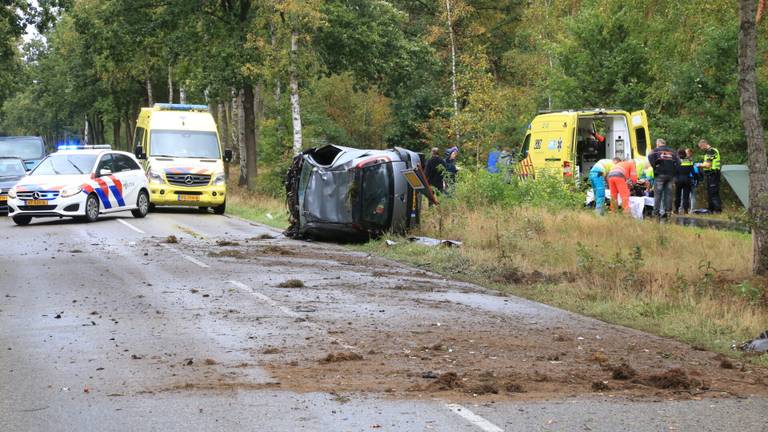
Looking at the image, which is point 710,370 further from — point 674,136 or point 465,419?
point 674,136

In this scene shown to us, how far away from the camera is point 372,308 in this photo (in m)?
11.9

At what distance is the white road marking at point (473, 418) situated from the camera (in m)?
6.58

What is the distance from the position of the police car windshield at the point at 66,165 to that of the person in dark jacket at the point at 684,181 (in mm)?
14488

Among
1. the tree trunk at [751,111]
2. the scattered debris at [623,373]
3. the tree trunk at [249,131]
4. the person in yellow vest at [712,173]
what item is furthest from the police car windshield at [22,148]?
the scattered debris at [623,373]

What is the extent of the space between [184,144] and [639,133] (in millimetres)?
12936

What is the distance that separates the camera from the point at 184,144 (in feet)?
102

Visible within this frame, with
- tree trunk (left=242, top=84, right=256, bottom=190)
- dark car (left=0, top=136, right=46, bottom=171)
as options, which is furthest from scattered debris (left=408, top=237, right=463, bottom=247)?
tree trunk (left=242, top=84, right=256, bottom=190)

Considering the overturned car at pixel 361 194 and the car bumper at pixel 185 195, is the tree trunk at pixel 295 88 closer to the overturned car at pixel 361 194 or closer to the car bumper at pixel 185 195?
the car bumper at pixel 185 195

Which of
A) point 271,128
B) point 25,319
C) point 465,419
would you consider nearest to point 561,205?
point 25,319

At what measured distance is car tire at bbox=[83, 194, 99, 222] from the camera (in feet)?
83.6

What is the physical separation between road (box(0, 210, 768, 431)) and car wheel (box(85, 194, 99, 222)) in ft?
34.1

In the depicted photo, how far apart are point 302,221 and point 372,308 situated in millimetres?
9299

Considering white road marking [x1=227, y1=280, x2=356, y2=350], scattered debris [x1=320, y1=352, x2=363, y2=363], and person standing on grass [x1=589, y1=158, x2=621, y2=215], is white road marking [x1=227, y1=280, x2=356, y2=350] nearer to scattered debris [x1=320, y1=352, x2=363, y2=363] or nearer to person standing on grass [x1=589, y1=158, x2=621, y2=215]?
scattered debris [x1=320, y1=352, x2=363, y2=363]

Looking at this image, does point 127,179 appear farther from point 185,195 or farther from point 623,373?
point 623,373
